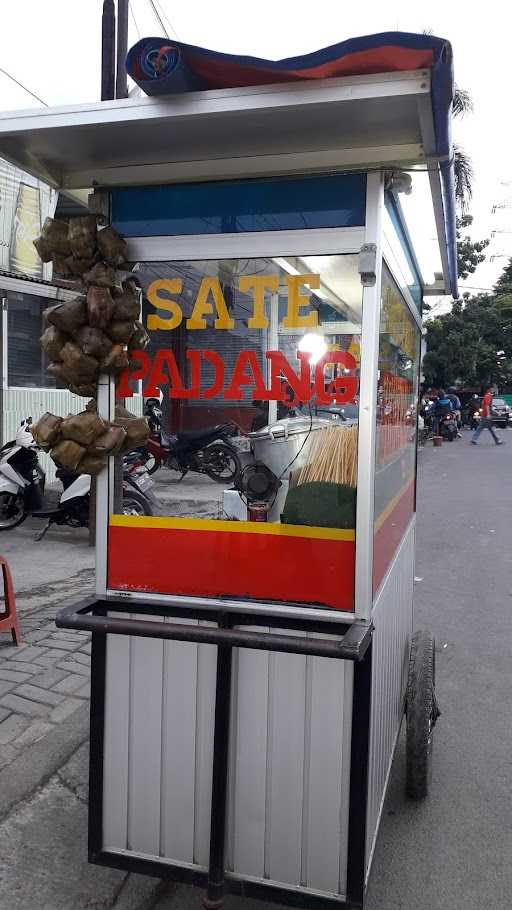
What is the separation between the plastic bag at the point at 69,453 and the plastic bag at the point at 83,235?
1.94 ft

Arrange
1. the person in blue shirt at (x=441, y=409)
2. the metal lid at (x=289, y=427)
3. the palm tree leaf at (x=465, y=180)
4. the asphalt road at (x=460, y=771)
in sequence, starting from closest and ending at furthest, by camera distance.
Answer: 1. the metal lid at (x=289, y=427)
2. the asphalt road at (x=460, y=771)
3. the palm tree leaf at (x=465, y=180)
4. the person in blue shirt at (x=441, y=409)

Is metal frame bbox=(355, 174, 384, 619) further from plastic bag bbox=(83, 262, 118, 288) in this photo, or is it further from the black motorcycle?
the black motorcycle

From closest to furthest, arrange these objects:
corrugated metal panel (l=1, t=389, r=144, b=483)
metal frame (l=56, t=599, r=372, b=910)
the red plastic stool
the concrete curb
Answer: metal frame (l=56, t=599, r=372, b=910) → the concrete curb → the red plastic stool → corrugated metal panel (l=1, t=389, r=144, b=483)

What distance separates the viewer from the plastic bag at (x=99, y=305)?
224 centimetres

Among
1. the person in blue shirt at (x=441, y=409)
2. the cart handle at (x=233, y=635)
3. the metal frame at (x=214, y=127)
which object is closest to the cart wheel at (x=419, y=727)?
the cart handle at (x=233, y=635)

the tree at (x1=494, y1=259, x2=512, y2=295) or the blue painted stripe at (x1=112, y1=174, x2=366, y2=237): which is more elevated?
the tree at (x1=494, y1=259, x2=512, y2=295)

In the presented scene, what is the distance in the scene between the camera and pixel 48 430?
2.26 meters

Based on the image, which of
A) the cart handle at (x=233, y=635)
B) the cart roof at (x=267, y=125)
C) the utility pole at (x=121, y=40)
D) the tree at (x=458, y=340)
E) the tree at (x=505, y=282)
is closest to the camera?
the cart roof at (x=267, y=125)

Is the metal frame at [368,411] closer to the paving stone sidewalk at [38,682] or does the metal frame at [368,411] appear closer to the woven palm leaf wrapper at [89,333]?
the woven palm leaf wrapper at [89,333]

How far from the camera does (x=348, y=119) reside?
199 cm

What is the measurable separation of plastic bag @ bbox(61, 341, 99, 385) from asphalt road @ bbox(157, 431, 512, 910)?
1.82m

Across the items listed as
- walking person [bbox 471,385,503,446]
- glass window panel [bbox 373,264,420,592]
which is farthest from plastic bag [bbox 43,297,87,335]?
walking person [bbox 471,385,503,446]

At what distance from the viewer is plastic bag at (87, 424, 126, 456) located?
90.0 inches

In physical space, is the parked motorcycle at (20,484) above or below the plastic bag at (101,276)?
below
